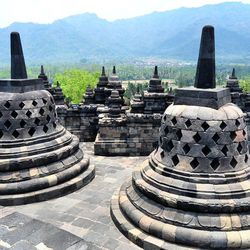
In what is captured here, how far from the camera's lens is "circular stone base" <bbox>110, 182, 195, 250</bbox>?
555 cm

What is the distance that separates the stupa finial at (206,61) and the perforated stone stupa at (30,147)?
170 inches

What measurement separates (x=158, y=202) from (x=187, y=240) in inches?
37.2

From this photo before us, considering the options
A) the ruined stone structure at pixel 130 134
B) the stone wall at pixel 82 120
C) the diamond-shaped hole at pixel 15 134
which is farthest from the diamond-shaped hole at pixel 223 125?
the stone wall at pixel 82 120

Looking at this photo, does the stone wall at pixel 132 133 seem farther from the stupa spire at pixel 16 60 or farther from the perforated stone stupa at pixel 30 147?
the stupa spire at pixel 16 60

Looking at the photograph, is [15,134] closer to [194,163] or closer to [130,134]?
[194,163]

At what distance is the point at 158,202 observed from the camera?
6.09 meters

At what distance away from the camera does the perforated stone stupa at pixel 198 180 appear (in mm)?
5562

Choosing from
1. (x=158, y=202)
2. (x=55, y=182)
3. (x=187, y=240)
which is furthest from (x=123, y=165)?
(x=187, y=240)

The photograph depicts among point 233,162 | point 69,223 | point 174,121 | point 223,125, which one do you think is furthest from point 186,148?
point 69,223

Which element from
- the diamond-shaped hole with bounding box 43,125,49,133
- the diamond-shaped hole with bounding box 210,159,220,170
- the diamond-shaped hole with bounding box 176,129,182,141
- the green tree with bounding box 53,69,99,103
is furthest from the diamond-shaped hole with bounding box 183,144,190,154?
the green tree with bounding box 53,69,99,103

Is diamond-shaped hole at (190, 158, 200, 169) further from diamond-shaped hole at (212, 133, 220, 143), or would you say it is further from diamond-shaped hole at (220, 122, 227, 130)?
diamond-shaped hole at (220, 122, 227, 130)

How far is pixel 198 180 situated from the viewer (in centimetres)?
593

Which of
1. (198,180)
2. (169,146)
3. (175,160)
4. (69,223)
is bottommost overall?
(69,223)

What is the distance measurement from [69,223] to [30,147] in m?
2.46
